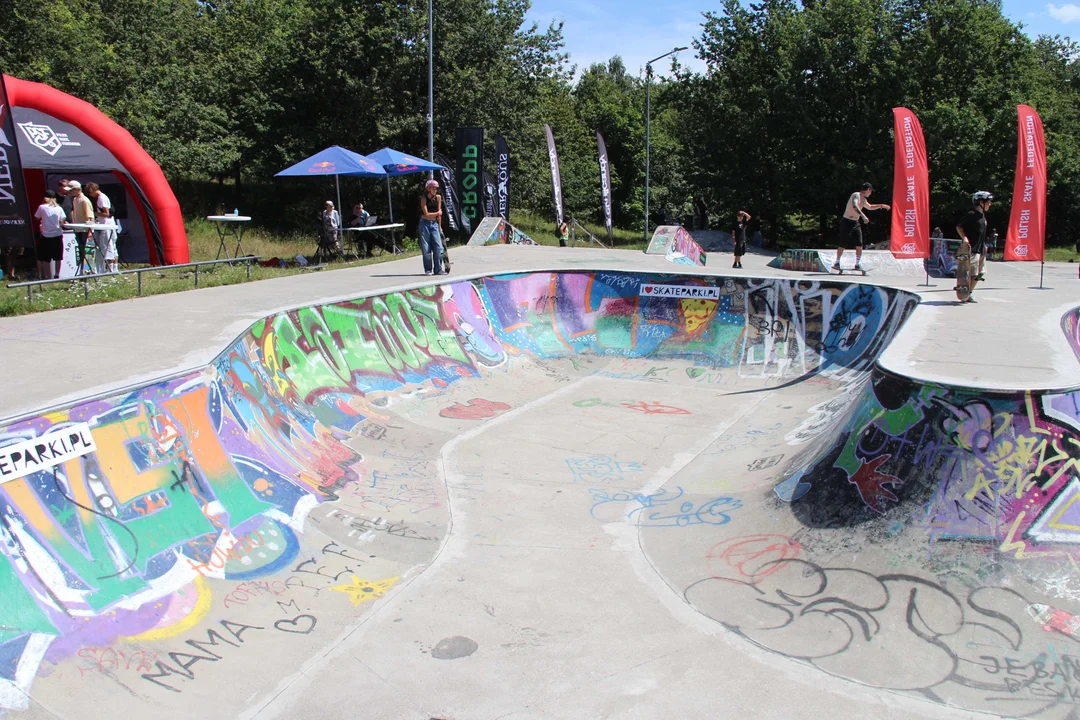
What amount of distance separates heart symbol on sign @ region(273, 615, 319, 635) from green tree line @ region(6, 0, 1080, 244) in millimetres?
27841

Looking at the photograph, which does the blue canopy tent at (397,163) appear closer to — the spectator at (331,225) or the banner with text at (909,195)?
the spectator at (331,225)

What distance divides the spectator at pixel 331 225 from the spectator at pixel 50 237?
569 cm

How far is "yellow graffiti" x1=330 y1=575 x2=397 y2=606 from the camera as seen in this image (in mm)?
5895

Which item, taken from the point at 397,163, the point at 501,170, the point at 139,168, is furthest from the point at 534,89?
the point at 139,168

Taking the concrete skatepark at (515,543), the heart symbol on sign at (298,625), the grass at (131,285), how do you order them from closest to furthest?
the concrete skatepark at (515,543), the heart symbol on sign at (298,625), the grass at (131,285)

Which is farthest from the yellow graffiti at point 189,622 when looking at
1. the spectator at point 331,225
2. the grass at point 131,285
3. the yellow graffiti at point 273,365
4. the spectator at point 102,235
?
the spectator at point 331,225

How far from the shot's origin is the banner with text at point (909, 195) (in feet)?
49.6

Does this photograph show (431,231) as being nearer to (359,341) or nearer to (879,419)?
(359,341)

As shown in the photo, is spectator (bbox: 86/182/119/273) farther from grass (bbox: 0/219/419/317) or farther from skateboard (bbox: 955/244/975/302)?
skateboard (bbox: 955/244/975/302)

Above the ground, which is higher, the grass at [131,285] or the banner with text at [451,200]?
the banner with text at [451,200]

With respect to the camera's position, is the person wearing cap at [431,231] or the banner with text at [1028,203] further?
the banner with text at [1028,203]

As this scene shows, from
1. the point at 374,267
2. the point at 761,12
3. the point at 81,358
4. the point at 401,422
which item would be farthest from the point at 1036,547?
the point at 761,12

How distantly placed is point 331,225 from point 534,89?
19.4 metres

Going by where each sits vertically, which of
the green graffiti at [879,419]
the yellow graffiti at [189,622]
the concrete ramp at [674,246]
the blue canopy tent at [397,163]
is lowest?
the yellow graffiti at [189,622]
